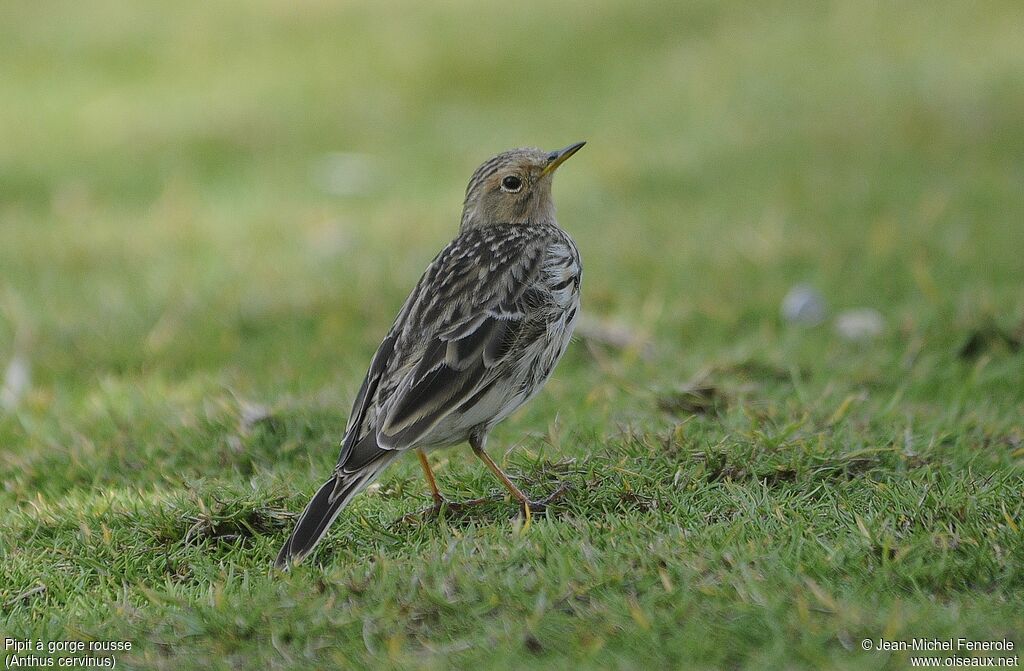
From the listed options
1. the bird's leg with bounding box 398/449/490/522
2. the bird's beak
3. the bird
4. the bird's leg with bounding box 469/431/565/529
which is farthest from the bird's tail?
the bird's beak

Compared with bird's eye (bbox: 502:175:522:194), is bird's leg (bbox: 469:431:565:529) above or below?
below

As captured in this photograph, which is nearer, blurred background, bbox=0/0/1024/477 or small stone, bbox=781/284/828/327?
blurred background, bbox=0/0/1024/477

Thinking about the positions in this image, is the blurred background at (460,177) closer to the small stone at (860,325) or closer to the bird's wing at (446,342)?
the small stone at (860,325)

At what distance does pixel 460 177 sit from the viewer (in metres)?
11.1

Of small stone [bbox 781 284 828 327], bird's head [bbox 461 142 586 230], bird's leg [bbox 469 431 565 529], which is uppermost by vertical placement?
bird's head [bbox 461 142 586 230]

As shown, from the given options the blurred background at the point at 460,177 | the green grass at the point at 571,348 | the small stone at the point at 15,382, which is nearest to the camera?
the green grass at the point at 571,348

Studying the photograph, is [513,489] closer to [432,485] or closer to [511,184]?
[432,485]

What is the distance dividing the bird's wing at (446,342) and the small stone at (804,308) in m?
2.56

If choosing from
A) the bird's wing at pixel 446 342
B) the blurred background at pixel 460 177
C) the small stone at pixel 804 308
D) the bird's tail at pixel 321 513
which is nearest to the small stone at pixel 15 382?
the blurred background at pixel 460 177

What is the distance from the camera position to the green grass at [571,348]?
12.8 feet

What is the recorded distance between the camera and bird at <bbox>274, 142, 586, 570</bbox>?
14.7 ft

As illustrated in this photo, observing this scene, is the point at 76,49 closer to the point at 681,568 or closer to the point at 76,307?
the point at 76,307

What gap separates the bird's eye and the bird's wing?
1.65 ft

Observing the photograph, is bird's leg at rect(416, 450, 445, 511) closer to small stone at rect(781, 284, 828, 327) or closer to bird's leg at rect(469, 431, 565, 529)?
bird's leg at rect(469, 431, 565, 529)
